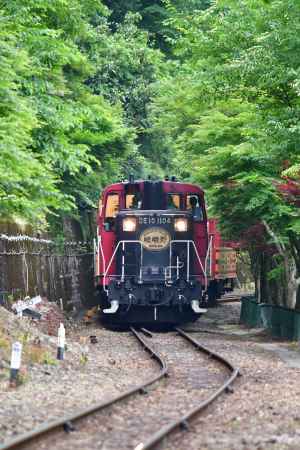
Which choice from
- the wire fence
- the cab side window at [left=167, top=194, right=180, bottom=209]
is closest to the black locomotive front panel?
the cab side window at [left=167, top=194, right=180, bottom=209]

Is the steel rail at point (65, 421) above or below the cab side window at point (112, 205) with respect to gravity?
below

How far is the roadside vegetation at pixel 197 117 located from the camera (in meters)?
17.3

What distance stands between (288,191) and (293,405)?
10328 mm

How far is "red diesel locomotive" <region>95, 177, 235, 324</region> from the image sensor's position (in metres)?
27.0

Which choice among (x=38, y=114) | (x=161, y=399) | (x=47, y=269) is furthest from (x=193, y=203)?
(x=161, y=399)

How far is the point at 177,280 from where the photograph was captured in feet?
88.8

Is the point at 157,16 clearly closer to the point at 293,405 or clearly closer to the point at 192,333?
the point at 192,333

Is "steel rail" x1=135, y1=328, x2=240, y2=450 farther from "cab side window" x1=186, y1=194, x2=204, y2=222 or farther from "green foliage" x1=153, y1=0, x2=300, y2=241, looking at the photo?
"cab side window" x1=186, y1=194, x2=204, y2=222

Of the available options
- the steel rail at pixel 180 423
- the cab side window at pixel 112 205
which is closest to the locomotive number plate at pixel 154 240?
the cab side window at pixel 112 205

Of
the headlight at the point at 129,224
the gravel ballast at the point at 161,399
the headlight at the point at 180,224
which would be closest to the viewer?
the gravel ballast at the point at 161,399

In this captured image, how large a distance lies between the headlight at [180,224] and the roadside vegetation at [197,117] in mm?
1588

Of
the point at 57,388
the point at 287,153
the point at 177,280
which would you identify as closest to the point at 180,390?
the point at 57,388

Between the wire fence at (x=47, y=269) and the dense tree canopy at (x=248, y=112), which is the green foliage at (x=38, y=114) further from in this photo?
the dense tree canopy at (x=248, y=112)

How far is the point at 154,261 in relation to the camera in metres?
27.3
